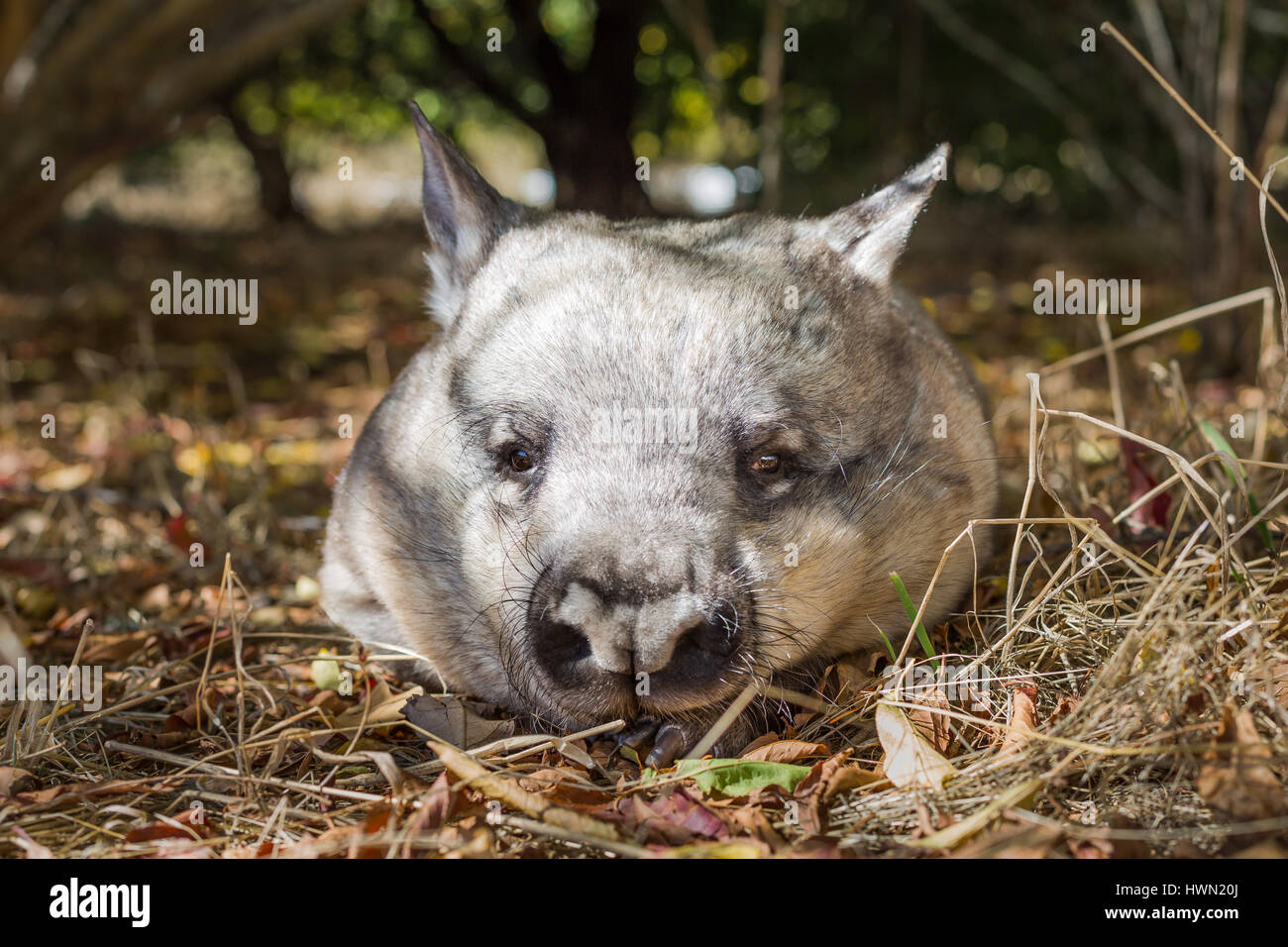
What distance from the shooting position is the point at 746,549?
295 centimetres

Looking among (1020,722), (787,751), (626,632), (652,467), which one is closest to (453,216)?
(652,467)

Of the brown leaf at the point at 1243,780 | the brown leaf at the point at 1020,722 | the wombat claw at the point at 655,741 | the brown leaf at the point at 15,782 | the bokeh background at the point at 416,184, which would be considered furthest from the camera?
the bokeh background at the point at 416,184

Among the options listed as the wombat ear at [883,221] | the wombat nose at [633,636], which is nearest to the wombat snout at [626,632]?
the wombat nose at [633,636]

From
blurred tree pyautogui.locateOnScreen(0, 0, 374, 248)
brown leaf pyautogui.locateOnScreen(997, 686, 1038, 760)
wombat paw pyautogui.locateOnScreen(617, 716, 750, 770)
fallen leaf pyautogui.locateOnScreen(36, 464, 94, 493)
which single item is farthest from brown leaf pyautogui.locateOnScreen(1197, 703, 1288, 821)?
blurred tree pyautogui.locateOnScreen(0, 0, 374, 248)

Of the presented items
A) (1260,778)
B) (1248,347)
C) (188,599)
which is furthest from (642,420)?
(1248,347)

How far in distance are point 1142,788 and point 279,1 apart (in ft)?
22.2

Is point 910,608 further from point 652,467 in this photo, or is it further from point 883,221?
point 883,221

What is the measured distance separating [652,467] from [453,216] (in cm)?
136

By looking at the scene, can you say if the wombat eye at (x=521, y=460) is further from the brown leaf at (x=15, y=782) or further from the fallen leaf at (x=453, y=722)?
the brown leaf at (x=15, y=782)

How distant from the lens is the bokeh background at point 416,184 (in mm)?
5922

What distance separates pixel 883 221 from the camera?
143 inches

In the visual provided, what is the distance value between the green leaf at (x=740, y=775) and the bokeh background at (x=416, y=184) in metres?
1.84

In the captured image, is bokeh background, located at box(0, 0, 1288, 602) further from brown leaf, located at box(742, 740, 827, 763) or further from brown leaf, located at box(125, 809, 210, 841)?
brown leaf, located at box(125, 809, 210, 841)
